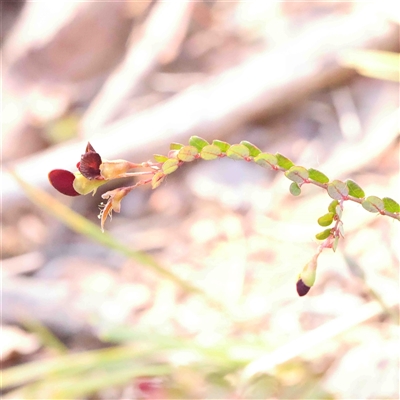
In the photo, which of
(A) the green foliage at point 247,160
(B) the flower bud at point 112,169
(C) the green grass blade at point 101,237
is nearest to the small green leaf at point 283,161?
(A) the green foliage at point 247,160

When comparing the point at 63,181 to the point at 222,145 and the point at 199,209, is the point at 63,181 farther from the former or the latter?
the point at 199,209

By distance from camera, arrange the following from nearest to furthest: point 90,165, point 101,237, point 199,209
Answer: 1. point 90,165
2. point 101,237
3. point 199,209

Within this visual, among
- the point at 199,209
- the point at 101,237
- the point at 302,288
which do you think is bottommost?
the point at 302,288

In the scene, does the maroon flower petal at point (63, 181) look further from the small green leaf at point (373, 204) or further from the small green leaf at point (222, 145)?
the small green leaf at point (373, 204)

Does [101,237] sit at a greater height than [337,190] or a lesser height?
greater

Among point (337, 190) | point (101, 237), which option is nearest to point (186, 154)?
point (337, 190)

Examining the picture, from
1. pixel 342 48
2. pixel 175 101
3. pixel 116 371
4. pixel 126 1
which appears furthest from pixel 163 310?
pixel 126 1

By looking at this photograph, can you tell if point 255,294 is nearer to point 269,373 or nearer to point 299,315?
point 299,315
